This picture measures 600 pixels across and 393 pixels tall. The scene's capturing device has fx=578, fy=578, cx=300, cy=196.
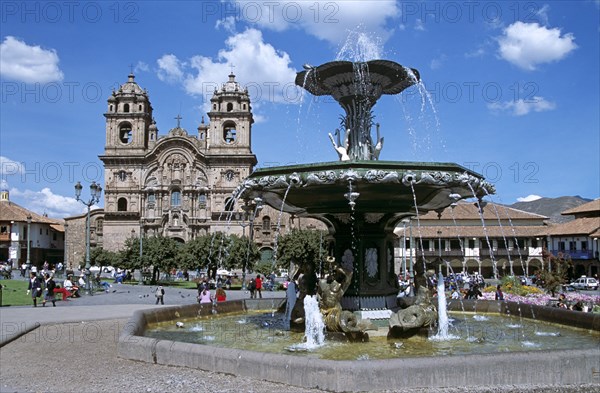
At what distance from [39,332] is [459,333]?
7.58 m

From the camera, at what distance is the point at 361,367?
5434 millimetres

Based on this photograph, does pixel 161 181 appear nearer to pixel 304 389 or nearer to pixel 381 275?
pixel 381 275

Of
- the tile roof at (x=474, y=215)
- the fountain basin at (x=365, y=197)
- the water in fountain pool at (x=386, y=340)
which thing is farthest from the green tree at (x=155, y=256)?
the fountain basin at (x=365, y=197)

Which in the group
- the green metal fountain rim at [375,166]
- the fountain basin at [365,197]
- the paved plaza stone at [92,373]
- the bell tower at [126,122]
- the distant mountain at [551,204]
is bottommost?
the paved plaza stone at [92,373]

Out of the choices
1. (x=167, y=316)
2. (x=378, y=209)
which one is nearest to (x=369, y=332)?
(x=378, y=209)

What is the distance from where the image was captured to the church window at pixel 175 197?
62.9 meters

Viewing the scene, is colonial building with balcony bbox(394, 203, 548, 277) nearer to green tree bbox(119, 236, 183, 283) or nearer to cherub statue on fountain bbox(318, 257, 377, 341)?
green tree bbox(119, 236, 183, 283)

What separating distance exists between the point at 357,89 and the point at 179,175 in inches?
2144

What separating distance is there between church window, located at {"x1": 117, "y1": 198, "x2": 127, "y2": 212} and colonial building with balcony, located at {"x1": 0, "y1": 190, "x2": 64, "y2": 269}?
8.93m

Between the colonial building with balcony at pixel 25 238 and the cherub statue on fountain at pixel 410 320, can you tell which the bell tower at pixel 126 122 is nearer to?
the colonial building with balcony at pixel 25 238

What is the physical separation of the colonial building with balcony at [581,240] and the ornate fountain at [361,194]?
39496 mm

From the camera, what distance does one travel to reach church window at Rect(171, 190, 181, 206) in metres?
62.9

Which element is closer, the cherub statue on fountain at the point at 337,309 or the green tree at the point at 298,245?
the cherub statue on fountain at the point at 337,309

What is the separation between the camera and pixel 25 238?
62.4m
